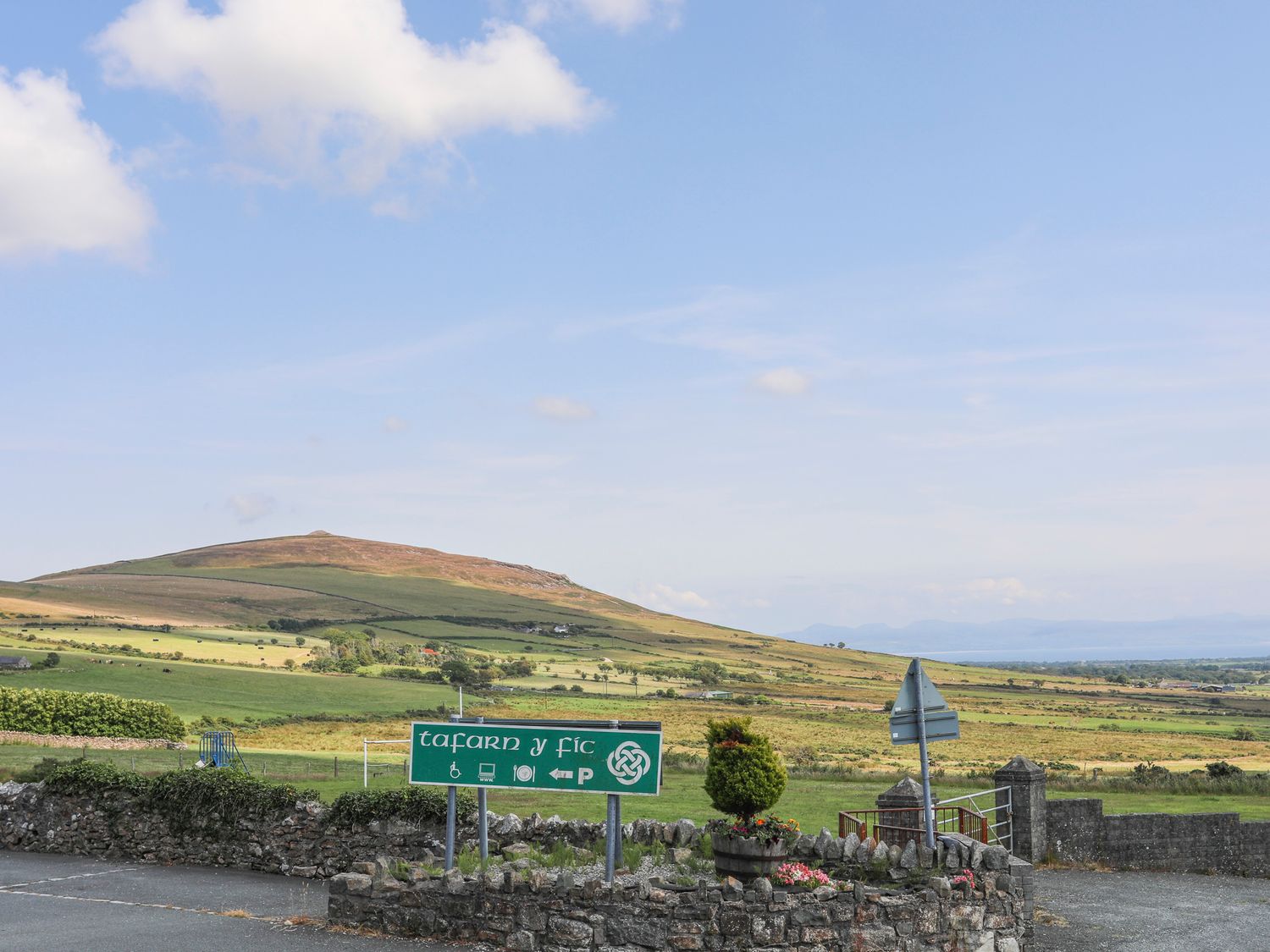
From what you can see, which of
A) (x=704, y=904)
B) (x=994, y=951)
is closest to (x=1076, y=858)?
(x=994, y=951)

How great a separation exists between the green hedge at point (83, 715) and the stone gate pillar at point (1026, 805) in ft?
116

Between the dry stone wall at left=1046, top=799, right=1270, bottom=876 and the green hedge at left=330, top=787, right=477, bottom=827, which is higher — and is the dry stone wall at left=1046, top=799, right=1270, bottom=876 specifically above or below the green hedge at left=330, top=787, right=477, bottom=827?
below

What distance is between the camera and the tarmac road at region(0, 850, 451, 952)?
1205cm

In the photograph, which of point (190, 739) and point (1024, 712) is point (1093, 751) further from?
point (190, 739)

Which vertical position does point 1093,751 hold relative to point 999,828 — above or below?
below

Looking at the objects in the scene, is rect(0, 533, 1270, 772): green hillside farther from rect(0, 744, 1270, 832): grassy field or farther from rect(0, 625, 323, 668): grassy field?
rect(0, 744, 1270, 832): grassy field

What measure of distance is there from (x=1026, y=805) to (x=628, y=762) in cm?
977

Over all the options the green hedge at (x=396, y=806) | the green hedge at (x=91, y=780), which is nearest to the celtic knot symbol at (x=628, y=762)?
the green hedge at (x=396, y=806)

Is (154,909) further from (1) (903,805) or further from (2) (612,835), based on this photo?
(1) (903,805)

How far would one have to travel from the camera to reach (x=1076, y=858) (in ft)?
63.3

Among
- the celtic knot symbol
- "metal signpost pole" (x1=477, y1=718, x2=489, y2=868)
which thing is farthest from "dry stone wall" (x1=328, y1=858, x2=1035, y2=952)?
the celtic knot symbol

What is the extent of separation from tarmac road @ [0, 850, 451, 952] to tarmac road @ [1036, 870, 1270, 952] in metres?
8.83

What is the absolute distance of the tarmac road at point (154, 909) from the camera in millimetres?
12055

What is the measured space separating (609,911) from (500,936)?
1398 millimetres
